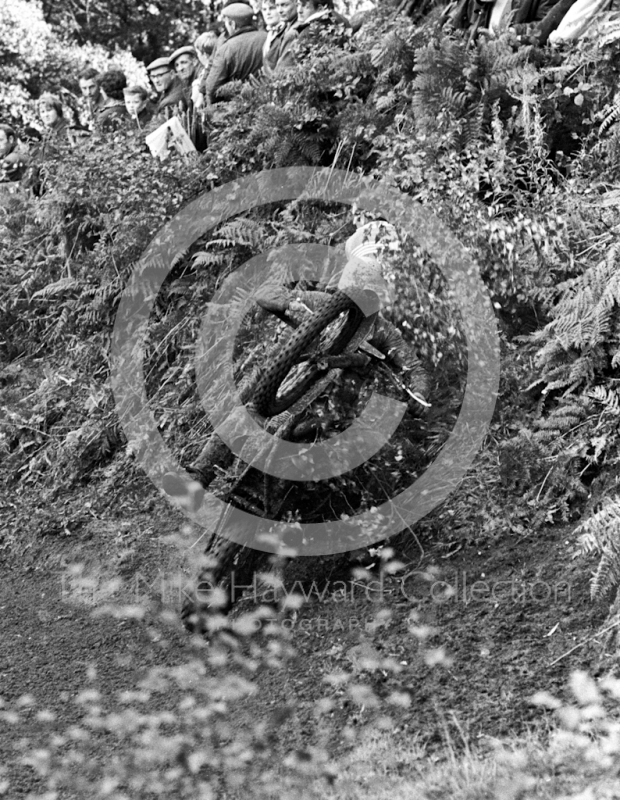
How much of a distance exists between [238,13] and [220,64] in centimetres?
84

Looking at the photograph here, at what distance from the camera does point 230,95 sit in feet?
29.4

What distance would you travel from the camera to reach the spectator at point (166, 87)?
401 inches

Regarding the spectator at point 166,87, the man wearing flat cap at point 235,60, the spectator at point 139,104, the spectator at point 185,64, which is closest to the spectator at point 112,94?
the spectator at point 139,104

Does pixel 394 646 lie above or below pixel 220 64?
below

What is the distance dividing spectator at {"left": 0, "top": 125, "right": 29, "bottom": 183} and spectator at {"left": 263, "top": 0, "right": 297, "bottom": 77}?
3630 mm

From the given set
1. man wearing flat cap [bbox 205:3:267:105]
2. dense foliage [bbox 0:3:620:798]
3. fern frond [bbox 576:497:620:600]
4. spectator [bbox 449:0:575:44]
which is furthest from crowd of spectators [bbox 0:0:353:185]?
fern frond [bbox 576:497:620:600]

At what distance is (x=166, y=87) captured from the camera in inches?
414

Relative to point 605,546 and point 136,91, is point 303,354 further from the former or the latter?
point 136,91

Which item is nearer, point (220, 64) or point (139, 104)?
point (220, 64)

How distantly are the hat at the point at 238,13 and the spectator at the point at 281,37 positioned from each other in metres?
0.84

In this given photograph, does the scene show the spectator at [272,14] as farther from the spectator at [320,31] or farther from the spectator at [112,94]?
the spectator at [112,94]

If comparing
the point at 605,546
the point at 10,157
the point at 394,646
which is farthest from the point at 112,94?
the point at 605,546

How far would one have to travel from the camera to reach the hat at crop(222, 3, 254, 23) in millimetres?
9922

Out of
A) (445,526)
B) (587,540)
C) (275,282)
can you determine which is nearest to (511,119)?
(275,282)
